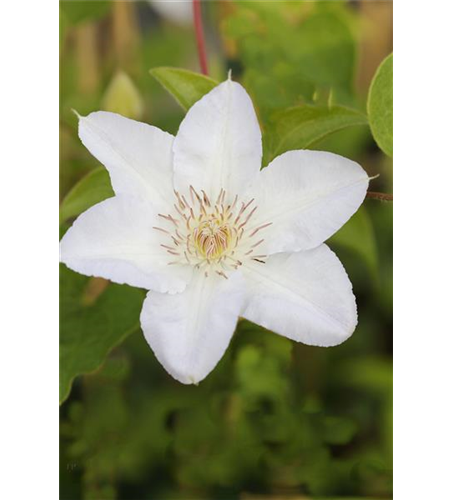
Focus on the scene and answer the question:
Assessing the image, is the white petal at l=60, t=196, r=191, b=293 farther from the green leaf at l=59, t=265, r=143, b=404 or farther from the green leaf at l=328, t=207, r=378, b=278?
the green leaf at l=328, t=207, r=378, b=278

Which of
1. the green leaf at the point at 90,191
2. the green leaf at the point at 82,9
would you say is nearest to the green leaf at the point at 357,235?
the green leaf at the point at 90,191

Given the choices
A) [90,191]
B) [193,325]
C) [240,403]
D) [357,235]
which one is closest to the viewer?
[193,325]

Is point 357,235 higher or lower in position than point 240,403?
higher

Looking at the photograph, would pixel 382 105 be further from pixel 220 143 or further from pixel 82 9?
pixel 82 9

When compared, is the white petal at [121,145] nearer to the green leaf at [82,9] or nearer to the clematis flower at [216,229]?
the clematis flower at [216,229]

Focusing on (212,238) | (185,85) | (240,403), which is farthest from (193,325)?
(240,403)

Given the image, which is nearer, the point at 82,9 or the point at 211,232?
the point at 211,232
